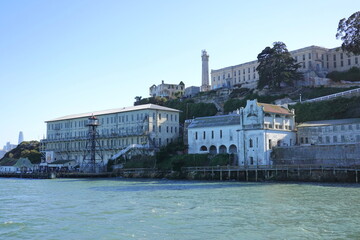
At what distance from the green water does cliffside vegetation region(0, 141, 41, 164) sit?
64304 millimetres

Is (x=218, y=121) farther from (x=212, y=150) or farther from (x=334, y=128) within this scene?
(x=334, y=128)

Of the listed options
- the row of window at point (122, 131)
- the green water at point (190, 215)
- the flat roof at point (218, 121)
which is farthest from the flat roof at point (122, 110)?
the green water at point (190, 215)

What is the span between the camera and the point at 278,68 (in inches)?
3216

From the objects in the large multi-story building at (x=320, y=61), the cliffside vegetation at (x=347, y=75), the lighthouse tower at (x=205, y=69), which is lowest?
the cliffside vegetation at (x=347, y=75)

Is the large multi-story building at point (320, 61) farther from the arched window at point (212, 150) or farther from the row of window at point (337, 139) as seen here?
the arched window at point (212, 150)

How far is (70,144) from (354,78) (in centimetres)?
5902

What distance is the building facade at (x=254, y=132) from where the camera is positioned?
57.8 metres

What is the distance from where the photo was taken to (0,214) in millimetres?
29641

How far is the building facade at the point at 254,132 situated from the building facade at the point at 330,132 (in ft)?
5.67

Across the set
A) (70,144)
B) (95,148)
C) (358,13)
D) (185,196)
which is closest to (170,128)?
(95,148)

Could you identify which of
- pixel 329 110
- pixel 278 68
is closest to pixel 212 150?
pixel 329 110

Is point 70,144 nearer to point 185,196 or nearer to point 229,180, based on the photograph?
point 229,180

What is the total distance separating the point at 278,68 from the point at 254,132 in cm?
2726

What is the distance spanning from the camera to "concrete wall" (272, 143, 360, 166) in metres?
49.3
